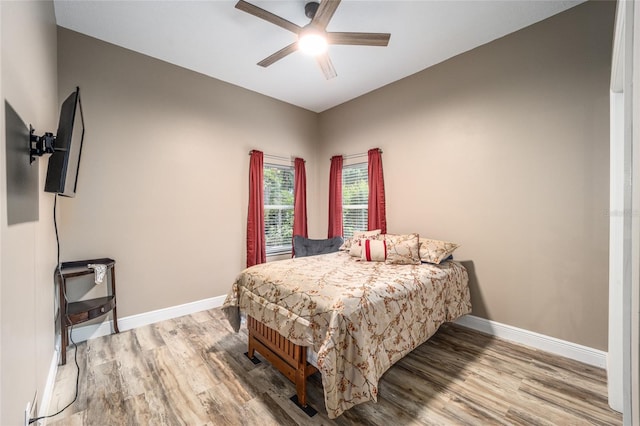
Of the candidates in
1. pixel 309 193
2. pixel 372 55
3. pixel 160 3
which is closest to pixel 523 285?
pixel 372 55

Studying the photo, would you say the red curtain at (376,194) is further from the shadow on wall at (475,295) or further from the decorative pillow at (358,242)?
the shadow on wall at (475,295)

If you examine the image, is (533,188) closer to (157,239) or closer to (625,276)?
(625,276)

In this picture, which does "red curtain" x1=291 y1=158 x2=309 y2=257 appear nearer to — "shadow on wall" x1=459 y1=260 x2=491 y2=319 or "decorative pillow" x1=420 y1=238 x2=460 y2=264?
"decorative pillow" x1=420 y1=238 x2=460 y2=264

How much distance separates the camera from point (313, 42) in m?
2.19

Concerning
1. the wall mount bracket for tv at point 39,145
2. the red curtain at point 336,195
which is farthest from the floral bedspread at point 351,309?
the red curtain at point 336,195

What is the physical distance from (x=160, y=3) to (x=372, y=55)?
6.84 ft

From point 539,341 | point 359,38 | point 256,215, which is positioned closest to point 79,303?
point 256,215

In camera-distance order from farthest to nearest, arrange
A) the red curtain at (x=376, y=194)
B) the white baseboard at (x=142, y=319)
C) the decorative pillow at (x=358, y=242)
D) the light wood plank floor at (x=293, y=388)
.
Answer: the red curtain at (x=376, y=194) < the decorative pillow at (x=358, y=242) < the white baseboard at (x=142, y=319) < the light wood plank floor at (x=293, y=388)

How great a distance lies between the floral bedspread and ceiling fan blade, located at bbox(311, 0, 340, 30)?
1960mm

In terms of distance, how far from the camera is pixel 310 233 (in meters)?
4.69

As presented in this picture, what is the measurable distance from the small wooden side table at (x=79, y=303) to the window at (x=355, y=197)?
305 cm

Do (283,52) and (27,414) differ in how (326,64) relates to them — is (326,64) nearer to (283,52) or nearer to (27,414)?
(283,52)

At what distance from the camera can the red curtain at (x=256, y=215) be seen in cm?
373

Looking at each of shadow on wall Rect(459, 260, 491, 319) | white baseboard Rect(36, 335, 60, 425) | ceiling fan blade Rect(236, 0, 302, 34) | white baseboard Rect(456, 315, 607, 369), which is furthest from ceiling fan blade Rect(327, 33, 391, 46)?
white baseboard Rect(36, 335, 60, 425)
